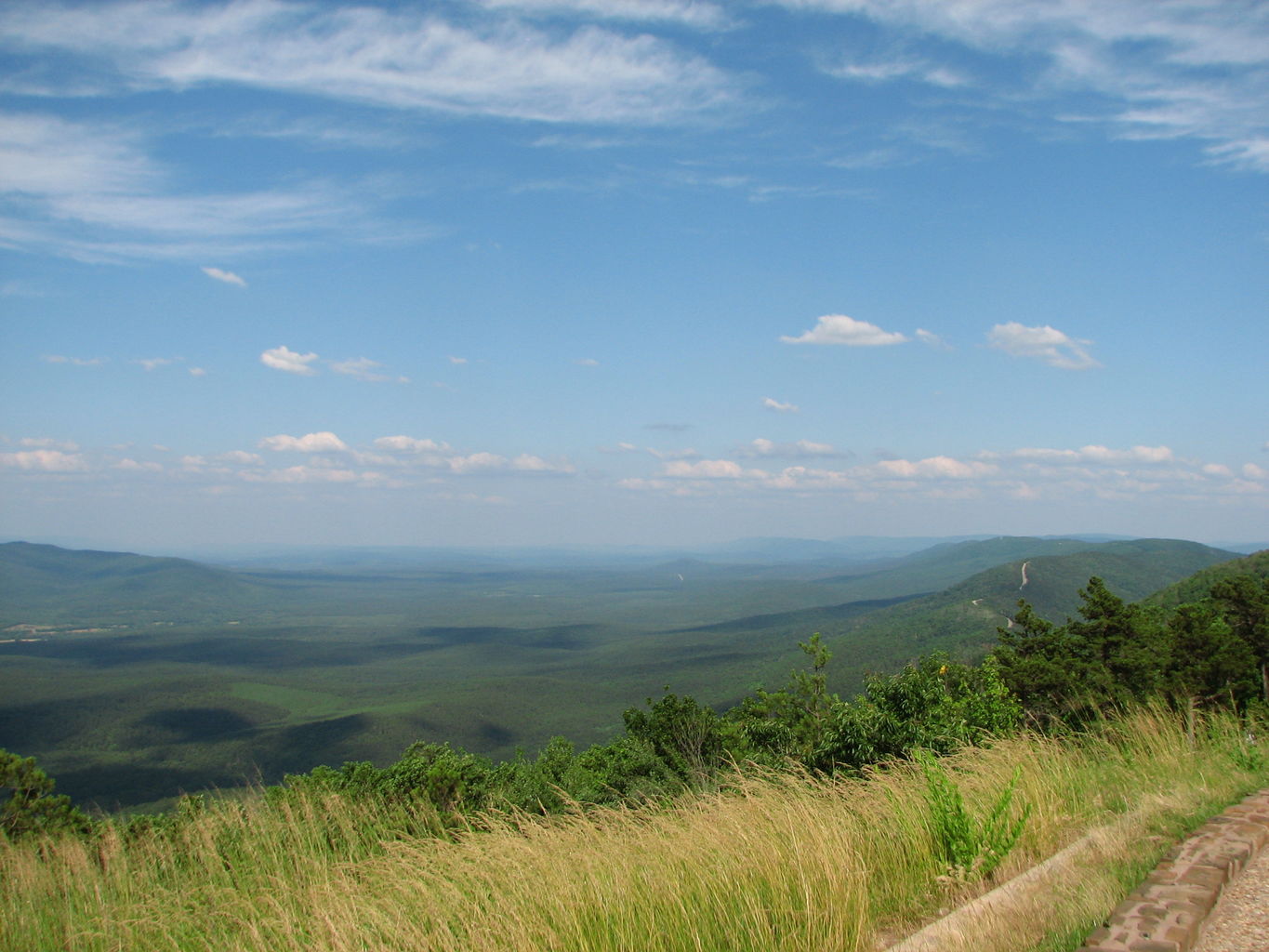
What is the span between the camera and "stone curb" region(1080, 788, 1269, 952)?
3023 mm

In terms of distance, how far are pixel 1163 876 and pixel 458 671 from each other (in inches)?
6135

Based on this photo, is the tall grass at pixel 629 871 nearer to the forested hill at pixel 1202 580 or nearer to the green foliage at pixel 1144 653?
the green foliage at pixel 1144 653

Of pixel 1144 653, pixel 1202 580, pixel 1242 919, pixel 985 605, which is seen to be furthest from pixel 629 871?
pixel 985 605

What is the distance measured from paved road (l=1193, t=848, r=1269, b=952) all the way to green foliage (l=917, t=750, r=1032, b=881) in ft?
3.36

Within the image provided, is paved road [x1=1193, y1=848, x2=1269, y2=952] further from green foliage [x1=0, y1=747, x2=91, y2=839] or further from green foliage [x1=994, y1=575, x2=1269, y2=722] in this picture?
green foliage [x1=0, y1=747, x2=91, y2=839]

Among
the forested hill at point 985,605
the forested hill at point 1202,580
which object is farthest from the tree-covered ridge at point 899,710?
the forested hill at point 985,605

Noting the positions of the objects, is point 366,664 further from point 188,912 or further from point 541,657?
point 188,912

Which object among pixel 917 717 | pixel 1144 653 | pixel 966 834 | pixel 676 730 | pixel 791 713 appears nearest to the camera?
pixel 966 834

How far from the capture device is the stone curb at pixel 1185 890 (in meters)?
3.02

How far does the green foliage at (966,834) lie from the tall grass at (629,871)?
89 mm

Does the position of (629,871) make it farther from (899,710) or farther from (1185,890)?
(899,710)

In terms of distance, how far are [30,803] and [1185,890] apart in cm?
1757

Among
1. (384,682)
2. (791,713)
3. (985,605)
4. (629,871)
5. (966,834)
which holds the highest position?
(966,834)

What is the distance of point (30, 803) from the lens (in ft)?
43.6
